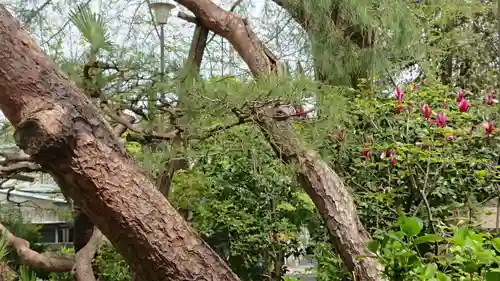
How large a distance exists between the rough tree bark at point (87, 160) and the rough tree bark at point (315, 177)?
0.82 m

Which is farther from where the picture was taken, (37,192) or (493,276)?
(37,192)

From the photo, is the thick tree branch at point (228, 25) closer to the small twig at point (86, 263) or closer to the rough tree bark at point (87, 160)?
the rough tree bark at point (87, 160)

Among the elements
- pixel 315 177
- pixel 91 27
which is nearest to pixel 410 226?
pixel 91 27

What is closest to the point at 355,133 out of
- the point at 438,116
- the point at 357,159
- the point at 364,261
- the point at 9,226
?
the point at 357,159

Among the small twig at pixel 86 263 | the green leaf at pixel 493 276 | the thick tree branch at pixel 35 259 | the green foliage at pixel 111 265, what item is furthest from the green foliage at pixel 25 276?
the green leaf at pixel 493 276

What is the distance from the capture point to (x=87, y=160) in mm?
1226

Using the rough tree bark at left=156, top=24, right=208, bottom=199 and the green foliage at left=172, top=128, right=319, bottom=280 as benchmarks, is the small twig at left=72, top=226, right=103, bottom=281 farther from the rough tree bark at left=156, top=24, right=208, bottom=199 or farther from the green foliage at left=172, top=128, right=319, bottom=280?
the rough tree bark at left=156, top=24, right=208, bottom=199

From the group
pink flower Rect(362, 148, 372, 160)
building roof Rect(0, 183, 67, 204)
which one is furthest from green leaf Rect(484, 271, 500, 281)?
building roof Rect(0, 183, 67, 204)

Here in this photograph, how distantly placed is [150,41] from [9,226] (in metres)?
1.92

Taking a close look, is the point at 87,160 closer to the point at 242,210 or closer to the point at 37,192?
the point at 242,210

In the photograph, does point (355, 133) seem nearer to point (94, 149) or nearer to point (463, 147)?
point (463, 147)

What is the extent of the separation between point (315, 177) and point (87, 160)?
1152mm

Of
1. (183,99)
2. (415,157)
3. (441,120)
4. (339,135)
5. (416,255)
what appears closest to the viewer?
(416,255)

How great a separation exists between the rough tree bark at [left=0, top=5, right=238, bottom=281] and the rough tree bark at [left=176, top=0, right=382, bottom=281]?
818 millimetres
